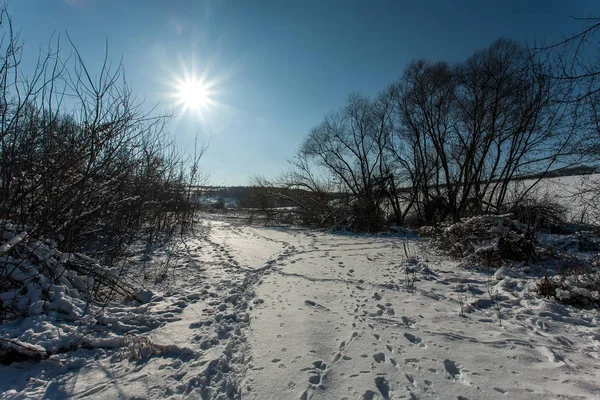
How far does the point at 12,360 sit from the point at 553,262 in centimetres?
797

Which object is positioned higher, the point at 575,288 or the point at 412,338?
the point at 575,288

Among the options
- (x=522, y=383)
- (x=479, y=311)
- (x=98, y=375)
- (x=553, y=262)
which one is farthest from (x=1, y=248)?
(x=553, y=262)

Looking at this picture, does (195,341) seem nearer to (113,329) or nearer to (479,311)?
(113,329)

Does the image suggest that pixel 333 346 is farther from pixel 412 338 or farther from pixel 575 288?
pixel 575 288

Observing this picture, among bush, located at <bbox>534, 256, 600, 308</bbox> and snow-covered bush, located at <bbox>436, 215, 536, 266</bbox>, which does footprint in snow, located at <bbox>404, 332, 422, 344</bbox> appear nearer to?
bush, located at <bbox>534, 256, 600, 308</bbox>

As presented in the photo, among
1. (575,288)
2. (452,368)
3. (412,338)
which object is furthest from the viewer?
(575,288)

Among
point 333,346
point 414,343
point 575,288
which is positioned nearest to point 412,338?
point 414,343

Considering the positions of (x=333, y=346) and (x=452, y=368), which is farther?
(x=333, y=346)

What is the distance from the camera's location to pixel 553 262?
5238 mm

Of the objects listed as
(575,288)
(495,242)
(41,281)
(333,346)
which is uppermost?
(495,242)

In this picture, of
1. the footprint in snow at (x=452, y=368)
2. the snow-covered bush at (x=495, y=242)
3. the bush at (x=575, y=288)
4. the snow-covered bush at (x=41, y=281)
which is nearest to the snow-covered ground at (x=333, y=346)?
A: the footprint in snow at (x=452, y=368)

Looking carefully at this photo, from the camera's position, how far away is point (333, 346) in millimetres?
2658

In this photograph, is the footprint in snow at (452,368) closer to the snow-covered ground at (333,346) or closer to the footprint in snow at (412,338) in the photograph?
the snow-covered ground at (333,346)

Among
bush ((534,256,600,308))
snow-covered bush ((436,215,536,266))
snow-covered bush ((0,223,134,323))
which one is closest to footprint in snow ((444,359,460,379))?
bush ((534,256,600,308))
